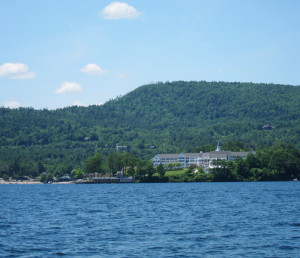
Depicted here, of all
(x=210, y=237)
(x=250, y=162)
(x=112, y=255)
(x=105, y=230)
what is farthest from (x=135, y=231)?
(x=250, y=162)

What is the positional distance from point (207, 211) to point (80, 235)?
68.0 feet

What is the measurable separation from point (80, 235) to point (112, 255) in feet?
27.0

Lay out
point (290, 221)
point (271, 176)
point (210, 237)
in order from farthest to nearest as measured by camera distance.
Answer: point (271, 176), point (290, 221), point (210, 237)

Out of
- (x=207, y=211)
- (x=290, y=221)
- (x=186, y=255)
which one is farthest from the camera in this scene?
(x=207, y=211)

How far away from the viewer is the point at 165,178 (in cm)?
15700

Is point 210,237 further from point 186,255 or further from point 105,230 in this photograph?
point 105,230

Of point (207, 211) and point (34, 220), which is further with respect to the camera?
point (207, 211)

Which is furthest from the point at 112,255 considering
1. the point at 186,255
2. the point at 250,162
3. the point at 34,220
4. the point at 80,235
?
the point at 250,162

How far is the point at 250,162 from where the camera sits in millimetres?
148750

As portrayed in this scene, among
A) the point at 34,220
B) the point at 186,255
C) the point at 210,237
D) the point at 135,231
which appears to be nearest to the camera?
the point at 186,255

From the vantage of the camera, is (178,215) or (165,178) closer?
(178,215)

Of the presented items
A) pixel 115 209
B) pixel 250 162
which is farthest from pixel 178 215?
pixel 250 162

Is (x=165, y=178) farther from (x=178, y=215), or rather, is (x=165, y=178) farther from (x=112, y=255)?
(x=112, y=255)

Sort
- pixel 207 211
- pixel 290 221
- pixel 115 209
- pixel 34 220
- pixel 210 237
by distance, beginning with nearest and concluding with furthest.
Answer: pixel 210 237
pixel 290 221
pixel 34 220
pixel 207 211
pixel 115 209
